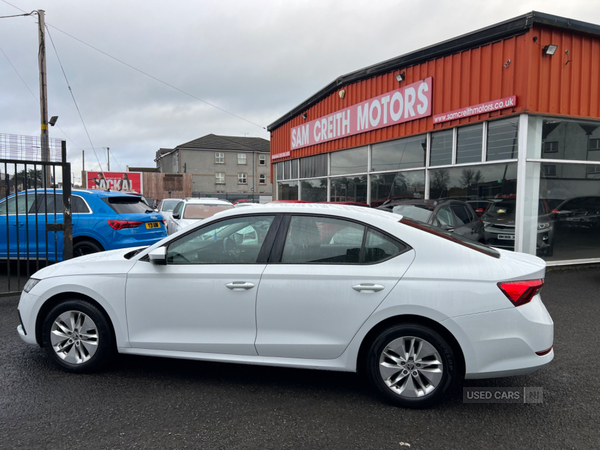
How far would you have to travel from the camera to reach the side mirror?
3.34m

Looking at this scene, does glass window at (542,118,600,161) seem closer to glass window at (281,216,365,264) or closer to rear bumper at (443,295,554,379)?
rear bumper at (443,295,554,379)

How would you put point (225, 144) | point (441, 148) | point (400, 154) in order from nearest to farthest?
point (441, 148) → point (400, 154) → point (225, 144)

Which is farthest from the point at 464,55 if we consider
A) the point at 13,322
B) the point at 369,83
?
the point at 13,322

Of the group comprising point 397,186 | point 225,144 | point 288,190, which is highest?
point 225,144

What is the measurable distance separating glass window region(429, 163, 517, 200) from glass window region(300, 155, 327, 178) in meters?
5.67

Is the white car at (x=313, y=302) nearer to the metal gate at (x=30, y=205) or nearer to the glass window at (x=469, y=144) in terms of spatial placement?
the metal gate at (x=30, y=205)

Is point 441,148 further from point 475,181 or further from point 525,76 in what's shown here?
point 525,76

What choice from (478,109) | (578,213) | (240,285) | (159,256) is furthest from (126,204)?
(578,213)

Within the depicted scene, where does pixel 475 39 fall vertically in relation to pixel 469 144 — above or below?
above

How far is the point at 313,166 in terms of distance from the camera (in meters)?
16.5

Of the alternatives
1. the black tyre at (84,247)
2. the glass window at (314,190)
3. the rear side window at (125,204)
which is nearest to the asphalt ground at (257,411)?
the black tyre at (84,247)

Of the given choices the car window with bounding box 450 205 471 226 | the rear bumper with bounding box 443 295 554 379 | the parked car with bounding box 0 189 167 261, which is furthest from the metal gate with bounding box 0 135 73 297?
the car window with bounding box 450 205 471 226

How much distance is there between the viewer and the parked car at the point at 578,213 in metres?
9.07

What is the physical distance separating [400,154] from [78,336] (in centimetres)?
980
